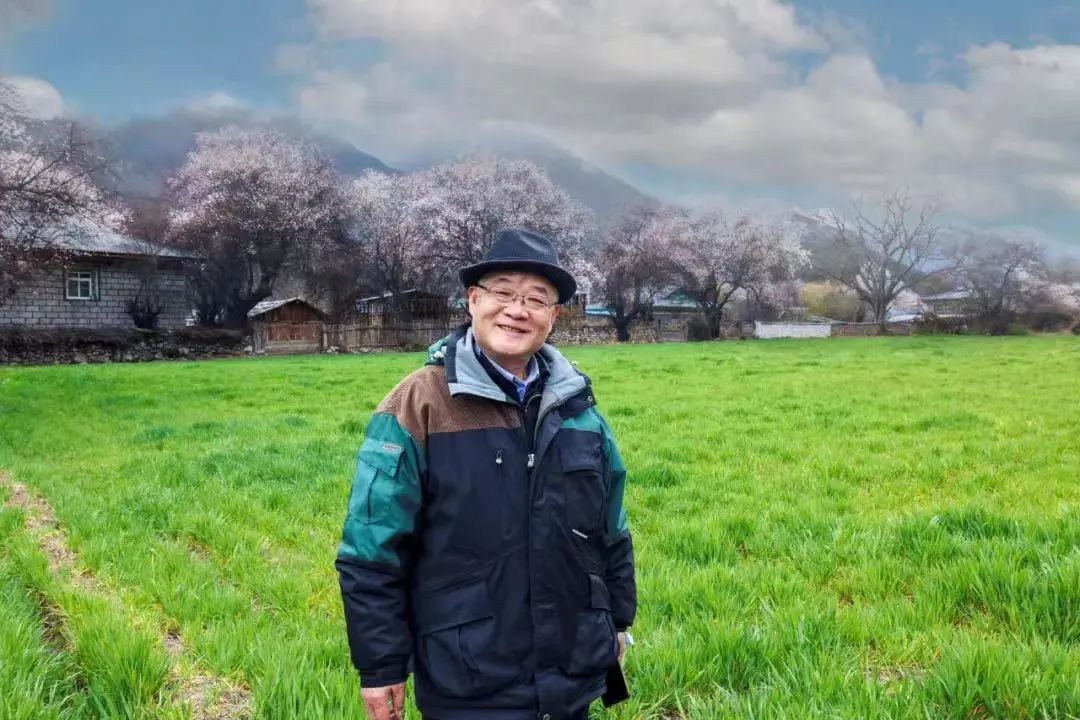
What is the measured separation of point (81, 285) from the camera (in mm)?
38906

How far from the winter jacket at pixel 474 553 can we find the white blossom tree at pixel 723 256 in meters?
57.5

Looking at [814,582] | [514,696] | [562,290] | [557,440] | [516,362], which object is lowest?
[814,582]

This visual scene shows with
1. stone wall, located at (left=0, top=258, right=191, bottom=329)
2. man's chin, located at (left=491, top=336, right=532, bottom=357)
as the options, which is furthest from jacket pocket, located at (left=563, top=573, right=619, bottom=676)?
stone wall, located at (left=0, top=258, right=191, bottom=329)

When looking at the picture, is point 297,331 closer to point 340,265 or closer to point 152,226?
point 340,265

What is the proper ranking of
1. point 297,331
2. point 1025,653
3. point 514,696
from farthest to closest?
point 297,331, point 1025,653, point 514,696

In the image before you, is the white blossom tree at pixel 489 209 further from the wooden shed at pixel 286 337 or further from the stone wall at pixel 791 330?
the stone wall at pixel 791 330

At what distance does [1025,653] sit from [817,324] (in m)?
69.9

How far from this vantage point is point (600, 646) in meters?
2.45

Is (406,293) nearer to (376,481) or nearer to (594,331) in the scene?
(594,331)

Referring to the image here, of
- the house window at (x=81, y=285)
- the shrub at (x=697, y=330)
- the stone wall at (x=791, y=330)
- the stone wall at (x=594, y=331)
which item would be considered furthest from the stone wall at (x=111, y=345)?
the stone wall at (x=791, y=330)

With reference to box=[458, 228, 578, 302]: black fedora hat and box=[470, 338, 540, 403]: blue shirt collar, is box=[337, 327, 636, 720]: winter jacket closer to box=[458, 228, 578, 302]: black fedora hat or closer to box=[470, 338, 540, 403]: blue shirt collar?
box=[470, 338, 540, 403]: blue shirt collar

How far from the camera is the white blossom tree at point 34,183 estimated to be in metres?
16.8

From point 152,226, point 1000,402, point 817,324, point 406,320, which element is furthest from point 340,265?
point 817,324

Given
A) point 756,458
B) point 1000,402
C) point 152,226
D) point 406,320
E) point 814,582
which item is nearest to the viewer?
point 814,582
